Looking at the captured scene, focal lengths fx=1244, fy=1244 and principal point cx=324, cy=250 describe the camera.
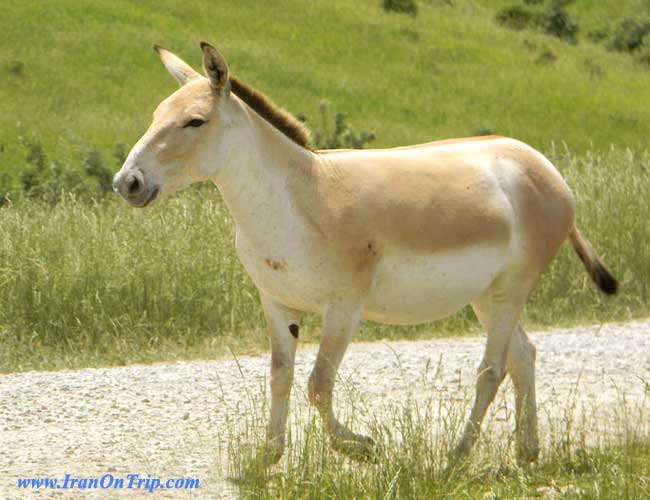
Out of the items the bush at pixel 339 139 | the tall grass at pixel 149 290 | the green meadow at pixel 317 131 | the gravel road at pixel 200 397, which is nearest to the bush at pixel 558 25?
the green meadow at pixel 317 131

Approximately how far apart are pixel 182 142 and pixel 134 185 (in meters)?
0.38

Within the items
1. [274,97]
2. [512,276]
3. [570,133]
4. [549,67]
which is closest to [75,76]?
[274,97]

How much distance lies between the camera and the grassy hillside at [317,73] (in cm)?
2981

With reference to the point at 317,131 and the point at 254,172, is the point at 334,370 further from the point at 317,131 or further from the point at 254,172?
the point at 317,131

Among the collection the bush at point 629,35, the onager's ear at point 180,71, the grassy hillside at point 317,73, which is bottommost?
the grassy hillside at point 317,73

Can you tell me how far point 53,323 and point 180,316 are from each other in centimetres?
113

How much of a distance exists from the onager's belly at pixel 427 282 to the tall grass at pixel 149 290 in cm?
404

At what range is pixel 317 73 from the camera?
114 ft

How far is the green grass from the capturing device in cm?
624

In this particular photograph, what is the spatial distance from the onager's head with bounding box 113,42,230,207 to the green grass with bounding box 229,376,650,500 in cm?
136

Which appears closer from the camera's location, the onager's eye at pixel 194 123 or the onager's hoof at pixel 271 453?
the onager's eye at pixel 194 123

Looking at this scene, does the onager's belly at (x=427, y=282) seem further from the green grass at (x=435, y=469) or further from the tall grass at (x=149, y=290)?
the tall grass at (x=149, y=290)

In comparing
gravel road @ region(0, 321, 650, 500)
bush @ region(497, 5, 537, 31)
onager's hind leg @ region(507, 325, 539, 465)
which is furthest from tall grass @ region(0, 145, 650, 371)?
bush @ region(497, 5, 537, 31)

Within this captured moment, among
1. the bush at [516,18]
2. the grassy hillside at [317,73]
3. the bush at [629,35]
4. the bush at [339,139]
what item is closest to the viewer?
the bush at [339,139]
